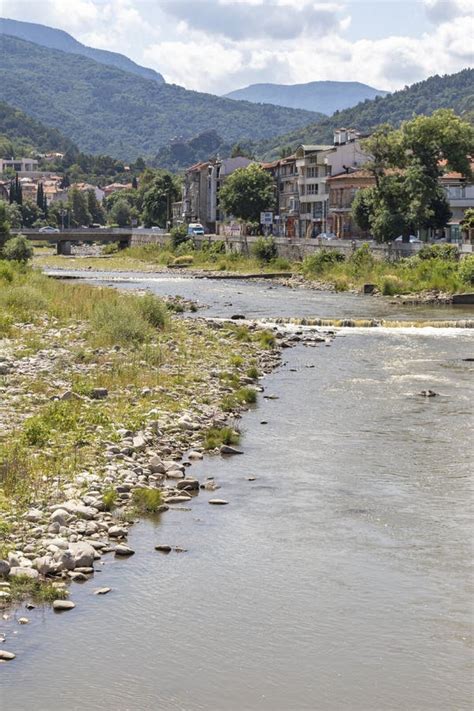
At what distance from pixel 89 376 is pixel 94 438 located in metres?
8.23

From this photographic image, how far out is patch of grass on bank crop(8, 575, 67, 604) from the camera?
46.3 feet

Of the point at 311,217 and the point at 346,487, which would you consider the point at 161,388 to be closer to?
the point at 346,487

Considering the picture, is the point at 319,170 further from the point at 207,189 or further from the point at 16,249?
the point at 207,189

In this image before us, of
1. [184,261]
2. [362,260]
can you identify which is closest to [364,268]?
[362,260]

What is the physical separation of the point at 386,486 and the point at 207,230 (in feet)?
456

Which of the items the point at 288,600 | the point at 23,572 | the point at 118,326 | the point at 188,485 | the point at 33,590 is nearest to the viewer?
the point at 33,590

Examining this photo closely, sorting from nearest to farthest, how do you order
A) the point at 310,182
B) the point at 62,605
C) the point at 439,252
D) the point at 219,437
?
the point at 62,605 → the point at 219,437 → the point at 439,252 → the point at 310,182

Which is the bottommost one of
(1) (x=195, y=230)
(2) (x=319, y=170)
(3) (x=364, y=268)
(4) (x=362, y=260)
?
(3) (x=364, y=268)

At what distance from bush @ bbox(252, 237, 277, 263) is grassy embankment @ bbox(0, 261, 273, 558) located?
51.1 metres

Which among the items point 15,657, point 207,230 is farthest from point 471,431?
point 207,230

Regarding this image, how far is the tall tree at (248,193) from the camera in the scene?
396 ft

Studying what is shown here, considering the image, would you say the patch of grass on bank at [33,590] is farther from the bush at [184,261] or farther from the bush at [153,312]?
the bush at [184,261]

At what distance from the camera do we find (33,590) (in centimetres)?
1430

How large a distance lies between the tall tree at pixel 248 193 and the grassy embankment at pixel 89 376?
69551mm
